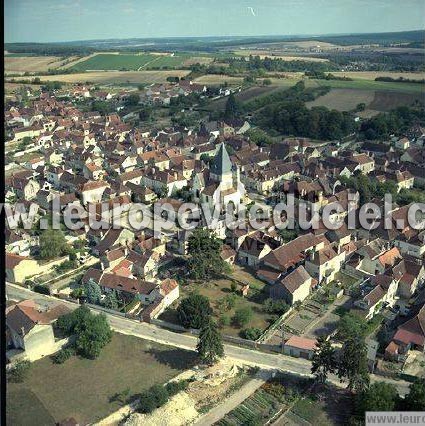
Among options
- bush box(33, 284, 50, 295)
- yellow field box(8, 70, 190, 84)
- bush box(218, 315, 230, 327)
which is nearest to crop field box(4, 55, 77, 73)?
yellow field box(8, 70, 190, 84)

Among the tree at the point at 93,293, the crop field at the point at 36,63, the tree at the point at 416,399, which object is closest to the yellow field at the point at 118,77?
the crop field at the point at 36,63

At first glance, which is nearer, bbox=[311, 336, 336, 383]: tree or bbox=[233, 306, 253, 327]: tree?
bbox=[311, 336, 336, 383]: tree

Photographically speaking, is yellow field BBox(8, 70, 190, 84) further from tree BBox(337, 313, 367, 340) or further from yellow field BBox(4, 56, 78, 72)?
tree BBox(337, 313, 367, 340)

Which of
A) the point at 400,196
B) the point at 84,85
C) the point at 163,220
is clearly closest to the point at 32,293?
the point at 163,220

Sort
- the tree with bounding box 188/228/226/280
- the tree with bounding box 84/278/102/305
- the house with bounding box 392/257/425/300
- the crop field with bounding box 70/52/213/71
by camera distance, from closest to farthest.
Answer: the tree with bounding box 84/278/102/305, the house with bounding box 392/257/425/300, the tree with bounding box 188/228/226/280, the crop field with bounding box 70/52/213/71

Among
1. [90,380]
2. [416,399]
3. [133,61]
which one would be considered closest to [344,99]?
[416,399]

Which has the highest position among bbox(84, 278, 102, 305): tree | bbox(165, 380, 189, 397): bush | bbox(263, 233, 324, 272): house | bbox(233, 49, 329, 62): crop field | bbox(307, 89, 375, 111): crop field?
bbox(233, 49, 329, 62): crop field
